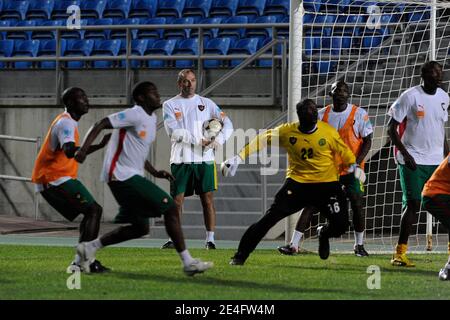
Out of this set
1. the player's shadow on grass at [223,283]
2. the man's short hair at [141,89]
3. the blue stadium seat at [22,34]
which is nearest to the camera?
the player's shadow on grass at [223,283]

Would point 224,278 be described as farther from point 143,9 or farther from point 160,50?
point 143,9

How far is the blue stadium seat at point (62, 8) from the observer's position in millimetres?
24438

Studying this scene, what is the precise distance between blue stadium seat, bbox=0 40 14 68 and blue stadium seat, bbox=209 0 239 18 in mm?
3737

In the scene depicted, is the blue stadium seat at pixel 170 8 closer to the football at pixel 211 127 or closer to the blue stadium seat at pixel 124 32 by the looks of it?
the blue stadium seat at pixel 124 32

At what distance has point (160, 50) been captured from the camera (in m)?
22.1

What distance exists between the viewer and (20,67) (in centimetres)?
2262

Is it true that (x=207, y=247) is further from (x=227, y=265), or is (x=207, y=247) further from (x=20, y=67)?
(x=20, y=67)

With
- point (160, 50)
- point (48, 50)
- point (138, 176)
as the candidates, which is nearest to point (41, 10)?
point (48, 50)

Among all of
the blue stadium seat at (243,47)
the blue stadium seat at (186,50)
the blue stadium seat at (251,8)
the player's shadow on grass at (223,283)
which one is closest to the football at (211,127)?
the player's shadow on grass at (223,283)

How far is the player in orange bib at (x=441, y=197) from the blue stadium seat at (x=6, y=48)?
13250 millimetres

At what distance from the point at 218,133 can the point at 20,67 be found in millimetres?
8415

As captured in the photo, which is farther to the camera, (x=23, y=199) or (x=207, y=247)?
(x=23, y=199)

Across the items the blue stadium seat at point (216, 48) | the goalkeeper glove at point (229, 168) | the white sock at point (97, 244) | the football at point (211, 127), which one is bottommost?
the white sock at point (97, 244)
